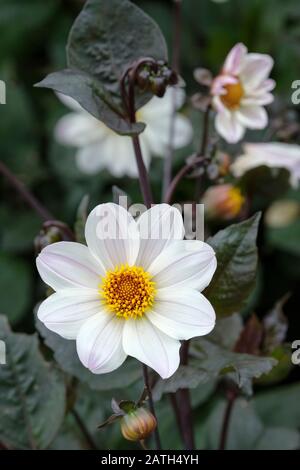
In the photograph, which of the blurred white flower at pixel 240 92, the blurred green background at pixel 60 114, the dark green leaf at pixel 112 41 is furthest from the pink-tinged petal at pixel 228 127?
the blurred green background at pixel 60 114

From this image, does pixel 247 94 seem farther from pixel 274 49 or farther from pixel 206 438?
pixel 274 49

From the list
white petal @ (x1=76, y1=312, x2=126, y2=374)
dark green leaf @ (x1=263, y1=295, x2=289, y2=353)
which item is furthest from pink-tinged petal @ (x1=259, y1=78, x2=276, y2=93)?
white petal @ (x1=76, y1=312, x2=126, y2=374)

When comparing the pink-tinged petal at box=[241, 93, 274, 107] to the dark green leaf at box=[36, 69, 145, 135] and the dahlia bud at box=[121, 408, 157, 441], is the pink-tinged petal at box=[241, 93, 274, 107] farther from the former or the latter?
the dahlia bud at box=[121, 408, 157, 441]

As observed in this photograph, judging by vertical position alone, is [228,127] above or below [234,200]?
above

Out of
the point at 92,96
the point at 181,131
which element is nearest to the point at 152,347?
the point at 92,96

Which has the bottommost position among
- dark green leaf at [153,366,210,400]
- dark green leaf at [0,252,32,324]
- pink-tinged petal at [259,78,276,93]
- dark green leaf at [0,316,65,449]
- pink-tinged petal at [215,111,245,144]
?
dark green leaf at [0,252,32,324]

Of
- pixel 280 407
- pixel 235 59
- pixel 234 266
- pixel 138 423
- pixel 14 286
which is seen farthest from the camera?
pixel 14 286

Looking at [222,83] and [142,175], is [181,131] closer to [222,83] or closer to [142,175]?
[222,83]
